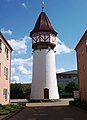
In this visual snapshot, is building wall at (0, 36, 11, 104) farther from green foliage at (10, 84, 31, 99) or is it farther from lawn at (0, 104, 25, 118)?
green foliage at (10, 84, 31, 99)

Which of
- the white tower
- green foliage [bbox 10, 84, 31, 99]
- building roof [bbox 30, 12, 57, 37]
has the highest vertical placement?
building roof [bbox 30, 12, 57, 37]

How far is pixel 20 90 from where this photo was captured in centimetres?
7544

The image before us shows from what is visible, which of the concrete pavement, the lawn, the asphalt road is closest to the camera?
the asphalt road

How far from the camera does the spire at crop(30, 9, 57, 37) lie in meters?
57.5

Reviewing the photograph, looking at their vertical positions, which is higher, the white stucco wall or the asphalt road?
the white stucco wall

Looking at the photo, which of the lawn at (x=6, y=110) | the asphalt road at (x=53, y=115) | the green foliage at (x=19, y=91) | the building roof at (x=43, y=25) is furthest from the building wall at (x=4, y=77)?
the green foliage at (x=19, y=91)

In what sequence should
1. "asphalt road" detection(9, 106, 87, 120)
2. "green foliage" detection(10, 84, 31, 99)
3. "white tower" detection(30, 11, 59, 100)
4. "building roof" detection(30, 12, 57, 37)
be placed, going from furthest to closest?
"green foliage" detection(10, 84, 31, 99)
"building roof" detection(30, 12, 57, 37)
"white tower" detection(30, 11, 59, 100)
"asphalt road" detection(9, 106, 87, 120)

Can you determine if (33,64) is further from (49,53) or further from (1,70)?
(1,70)

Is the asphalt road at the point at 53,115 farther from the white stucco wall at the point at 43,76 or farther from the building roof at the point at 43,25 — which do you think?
the building roof at the point at 43,25

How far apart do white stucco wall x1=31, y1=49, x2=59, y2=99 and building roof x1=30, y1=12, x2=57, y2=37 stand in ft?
17.4

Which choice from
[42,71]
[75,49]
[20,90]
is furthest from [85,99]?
[20,90]

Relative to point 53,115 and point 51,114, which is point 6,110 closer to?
point 51,114

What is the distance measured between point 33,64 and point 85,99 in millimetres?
20176

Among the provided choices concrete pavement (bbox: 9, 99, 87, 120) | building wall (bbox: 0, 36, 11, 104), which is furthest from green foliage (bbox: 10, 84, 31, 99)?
concrete pavement (bbox: 9, 99, 87, 120)
